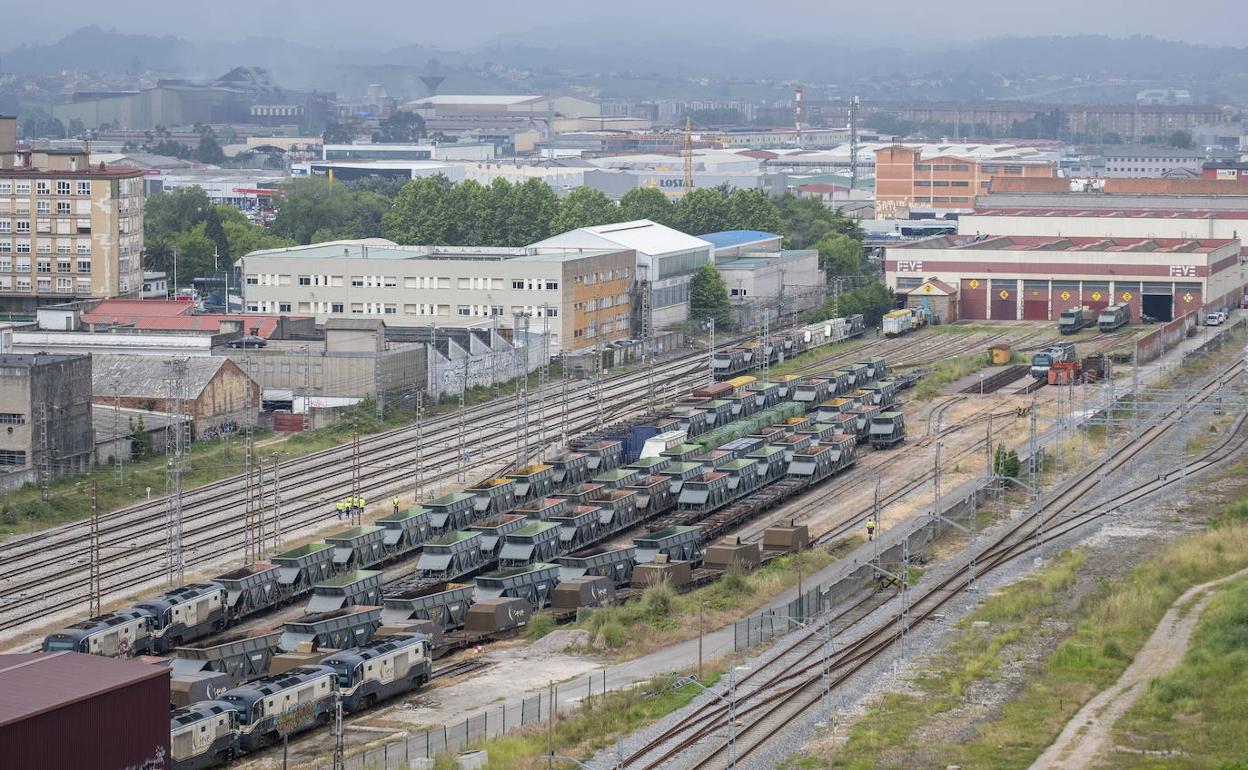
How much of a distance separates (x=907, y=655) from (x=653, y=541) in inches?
365

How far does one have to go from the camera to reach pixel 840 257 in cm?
11312

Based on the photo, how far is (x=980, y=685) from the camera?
36688 mm

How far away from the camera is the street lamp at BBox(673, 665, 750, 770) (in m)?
31.8

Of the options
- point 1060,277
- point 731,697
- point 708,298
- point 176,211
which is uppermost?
point 176,211

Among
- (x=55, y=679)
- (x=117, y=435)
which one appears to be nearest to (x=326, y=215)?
(x=117, y=435)

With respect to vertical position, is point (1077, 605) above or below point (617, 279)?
below

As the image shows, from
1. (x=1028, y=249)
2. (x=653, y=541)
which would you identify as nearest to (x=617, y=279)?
(x=1028, y=249)

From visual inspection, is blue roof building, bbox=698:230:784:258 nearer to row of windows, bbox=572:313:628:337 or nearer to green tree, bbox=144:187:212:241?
row of windows, bbox=572:313:628:337

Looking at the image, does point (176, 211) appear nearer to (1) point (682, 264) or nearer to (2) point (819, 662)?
(1) point (682, 264)

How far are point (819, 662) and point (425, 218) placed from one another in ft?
262

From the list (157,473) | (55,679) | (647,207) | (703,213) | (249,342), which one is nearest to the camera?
(55,679)

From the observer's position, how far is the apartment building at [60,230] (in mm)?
90938

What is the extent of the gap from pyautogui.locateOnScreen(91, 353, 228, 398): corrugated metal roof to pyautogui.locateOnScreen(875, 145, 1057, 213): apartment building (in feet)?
309

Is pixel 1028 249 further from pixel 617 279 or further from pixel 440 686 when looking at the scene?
pixel 440 686
